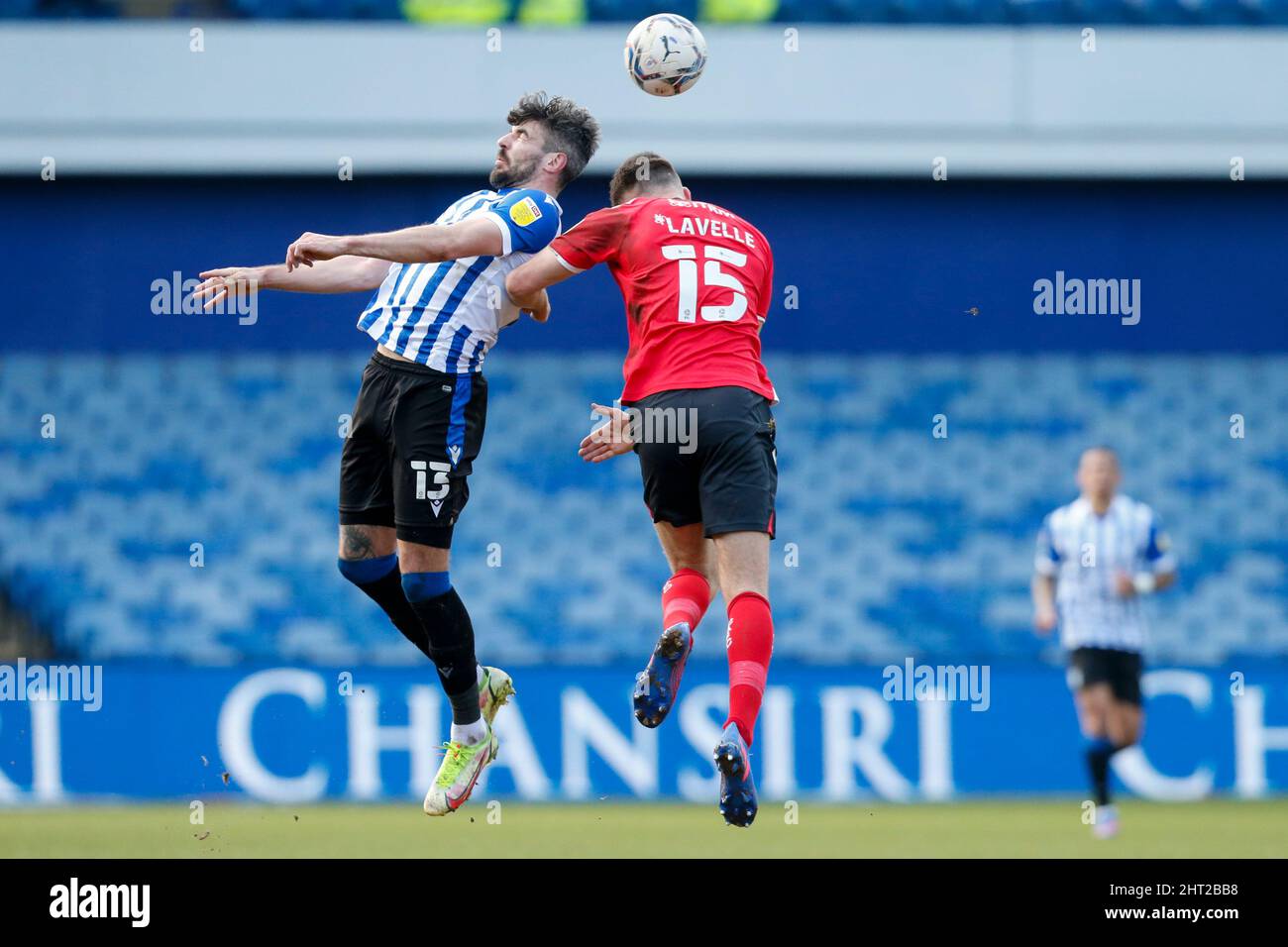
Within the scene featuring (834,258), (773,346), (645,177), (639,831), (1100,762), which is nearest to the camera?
(645,177)

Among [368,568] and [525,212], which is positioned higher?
[525,212]

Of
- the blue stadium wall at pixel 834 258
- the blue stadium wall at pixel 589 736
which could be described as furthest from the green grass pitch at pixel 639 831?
the blue stadium wall at pixel 834 258

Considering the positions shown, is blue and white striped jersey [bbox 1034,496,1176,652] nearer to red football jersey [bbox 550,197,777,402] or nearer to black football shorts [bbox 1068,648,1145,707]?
black football shorts [bbox 1068,648,1145,707]

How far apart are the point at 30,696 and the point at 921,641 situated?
19.5ft

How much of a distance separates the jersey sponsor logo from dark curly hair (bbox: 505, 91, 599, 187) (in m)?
0.26

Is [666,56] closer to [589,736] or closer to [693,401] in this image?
[693,401]

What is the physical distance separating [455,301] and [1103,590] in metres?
5.65

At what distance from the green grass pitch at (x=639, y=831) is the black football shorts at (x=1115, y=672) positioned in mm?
768

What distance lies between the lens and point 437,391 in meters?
6.29

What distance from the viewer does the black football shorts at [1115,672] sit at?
1073 centimetres

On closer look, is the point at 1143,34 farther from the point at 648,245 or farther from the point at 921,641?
the point at 648,245

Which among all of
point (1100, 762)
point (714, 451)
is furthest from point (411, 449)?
point (1100, 762)

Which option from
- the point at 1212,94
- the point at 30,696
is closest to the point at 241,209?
the point at 30,696

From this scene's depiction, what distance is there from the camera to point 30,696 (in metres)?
11.6
